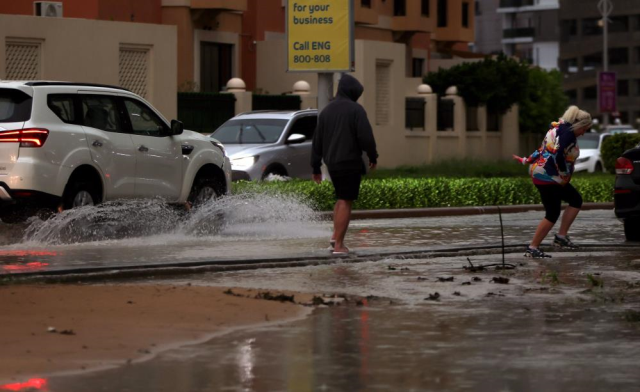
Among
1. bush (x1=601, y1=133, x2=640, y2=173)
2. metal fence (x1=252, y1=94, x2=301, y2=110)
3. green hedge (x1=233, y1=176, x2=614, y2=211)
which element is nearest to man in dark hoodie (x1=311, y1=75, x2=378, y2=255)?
green hedge (x1=233, y1=176, x2=614, y2=211)

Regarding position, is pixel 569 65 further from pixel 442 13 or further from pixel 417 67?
pixel 417 67

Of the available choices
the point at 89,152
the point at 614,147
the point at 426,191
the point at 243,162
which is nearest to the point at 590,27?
the point at 614,147

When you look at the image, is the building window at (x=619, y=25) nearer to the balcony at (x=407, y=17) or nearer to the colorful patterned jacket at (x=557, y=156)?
the balcony at (x=407, y=17)

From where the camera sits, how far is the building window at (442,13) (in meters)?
60.3

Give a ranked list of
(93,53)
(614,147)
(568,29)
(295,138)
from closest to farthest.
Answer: (295,138), (93,53), (614,147), (568,29)

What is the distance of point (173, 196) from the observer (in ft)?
63.5

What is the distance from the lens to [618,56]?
405 feet

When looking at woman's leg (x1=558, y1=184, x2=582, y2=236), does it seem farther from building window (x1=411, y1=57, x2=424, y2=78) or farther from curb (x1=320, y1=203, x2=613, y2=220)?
building window (x1=411, y1=57, x2=424, y2=78)

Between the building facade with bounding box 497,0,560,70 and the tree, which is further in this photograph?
the building facade with bounding box 497,0,560,70

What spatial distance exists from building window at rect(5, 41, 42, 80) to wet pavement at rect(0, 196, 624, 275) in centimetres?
877

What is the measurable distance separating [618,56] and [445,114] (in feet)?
253

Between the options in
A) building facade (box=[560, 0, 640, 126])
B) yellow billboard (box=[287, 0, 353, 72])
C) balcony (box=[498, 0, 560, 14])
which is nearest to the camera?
yellow billboard (box=[287, 0, 353, 72])

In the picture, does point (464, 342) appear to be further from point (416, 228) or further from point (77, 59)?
point (77, 59)

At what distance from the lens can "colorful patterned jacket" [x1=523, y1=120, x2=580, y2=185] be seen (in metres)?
16.2
